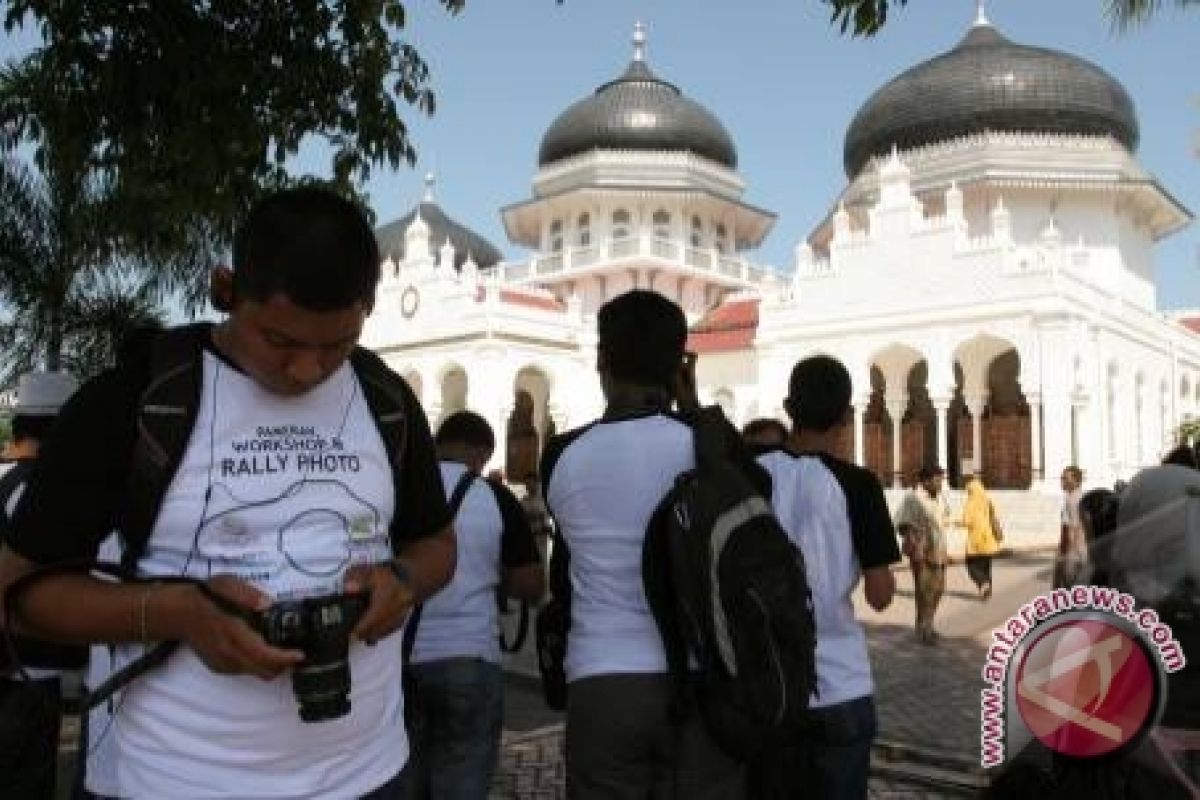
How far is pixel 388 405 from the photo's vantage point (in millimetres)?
1754

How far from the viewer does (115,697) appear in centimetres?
158

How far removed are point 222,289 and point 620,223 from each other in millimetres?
34211

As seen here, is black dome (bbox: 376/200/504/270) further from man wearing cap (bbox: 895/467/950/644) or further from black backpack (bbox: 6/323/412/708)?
black backpack (bbox: 6/323/412/708)

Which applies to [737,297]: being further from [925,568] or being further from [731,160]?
[925,568]

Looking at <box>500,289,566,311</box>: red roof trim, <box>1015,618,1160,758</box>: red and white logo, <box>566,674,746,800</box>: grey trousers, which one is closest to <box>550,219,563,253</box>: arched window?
<box>500,289,566,311</box>: red roof trim

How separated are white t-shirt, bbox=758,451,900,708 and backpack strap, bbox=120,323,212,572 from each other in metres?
1.55

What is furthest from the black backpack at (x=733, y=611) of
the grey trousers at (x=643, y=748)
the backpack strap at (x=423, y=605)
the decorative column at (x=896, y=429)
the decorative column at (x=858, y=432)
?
the decorative column at (x=896, y=429)

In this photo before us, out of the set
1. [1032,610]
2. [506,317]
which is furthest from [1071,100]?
[1032,610]

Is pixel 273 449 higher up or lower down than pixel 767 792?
higher up

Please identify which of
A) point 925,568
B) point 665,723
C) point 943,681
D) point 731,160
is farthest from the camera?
point 731,160

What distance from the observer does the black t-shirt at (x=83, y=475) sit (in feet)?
4.88

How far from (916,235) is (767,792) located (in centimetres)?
2299

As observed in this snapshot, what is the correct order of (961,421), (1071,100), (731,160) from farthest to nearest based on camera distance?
(731,160), (1071,100), (961,421)

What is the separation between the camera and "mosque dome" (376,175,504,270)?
43375 mm
